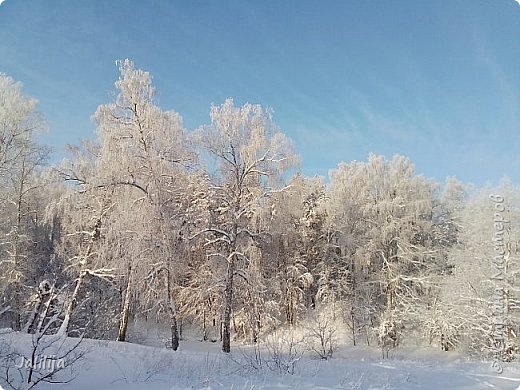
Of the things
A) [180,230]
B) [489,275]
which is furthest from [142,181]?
[489,275]

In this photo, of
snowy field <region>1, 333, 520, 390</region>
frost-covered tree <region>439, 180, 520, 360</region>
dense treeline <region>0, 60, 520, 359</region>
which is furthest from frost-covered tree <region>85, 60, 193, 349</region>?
frost-covered tree <region>439, 180, 520, 360</region>

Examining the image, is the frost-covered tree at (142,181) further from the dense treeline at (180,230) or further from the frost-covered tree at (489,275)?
the frost-covered tree at (489,275)

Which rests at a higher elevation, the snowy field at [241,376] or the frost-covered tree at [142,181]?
the frost-covered tree at [142,181]

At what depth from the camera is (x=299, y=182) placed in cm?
1398

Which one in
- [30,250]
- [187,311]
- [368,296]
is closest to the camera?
[30,250]

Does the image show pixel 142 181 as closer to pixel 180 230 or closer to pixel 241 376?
pixel 180 230

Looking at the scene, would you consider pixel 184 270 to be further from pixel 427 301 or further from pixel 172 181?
pixel 427 301

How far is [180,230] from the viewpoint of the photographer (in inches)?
466

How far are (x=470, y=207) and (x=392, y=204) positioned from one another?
402cm

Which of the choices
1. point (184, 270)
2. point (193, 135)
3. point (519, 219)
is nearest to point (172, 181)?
point (193, 135)

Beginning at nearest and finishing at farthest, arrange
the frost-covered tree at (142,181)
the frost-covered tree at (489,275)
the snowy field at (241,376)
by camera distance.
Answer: the snowy field at (241,376) < the frost-covered tree at (489,275) < the frost-covered tree at (142,181)

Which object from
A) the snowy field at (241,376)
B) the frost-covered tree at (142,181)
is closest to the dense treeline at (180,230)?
the frost-covered tree at (142,181)

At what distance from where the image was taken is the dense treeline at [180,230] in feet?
34.2

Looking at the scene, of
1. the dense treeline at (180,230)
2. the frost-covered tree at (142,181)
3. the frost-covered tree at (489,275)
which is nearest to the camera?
the frost-covered tree at (489,275)
